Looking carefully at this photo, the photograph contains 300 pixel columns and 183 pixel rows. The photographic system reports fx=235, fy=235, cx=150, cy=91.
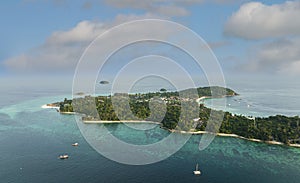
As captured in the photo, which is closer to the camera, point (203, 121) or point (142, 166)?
point (142, 166)

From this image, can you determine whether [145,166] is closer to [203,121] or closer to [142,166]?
[142,166]

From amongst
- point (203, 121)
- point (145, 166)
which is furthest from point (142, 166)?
point (203, 121)

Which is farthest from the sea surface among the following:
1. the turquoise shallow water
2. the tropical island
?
the tropical island

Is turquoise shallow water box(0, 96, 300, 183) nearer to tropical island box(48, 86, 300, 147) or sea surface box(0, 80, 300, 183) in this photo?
sea surface box(0, 80, 300, 183)

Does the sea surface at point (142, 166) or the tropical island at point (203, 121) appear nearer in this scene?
the sea surface at point (142, 166)

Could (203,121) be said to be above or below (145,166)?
above

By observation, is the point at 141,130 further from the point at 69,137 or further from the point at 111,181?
the point at 111,181

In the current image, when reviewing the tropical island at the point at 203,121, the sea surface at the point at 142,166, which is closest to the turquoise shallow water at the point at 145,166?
the sea surface at the point at 142,166

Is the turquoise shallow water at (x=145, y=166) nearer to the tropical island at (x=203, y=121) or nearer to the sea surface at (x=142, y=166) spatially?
the sea surface at (x=142, y=166)
